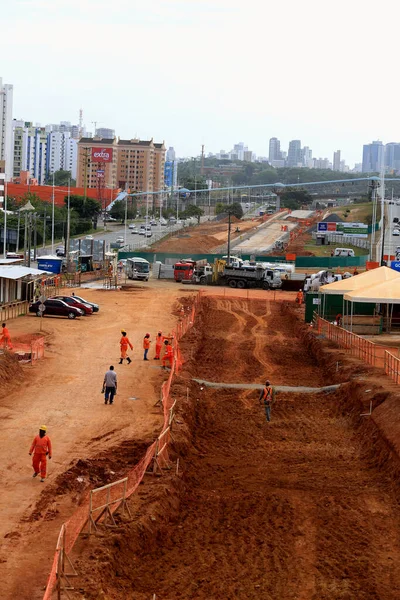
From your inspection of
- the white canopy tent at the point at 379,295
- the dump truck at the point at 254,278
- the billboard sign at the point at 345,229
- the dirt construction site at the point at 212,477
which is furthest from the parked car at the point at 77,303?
the billboard sign at the point at 345,229

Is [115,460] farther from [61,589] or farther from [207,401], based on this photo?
[207,401]

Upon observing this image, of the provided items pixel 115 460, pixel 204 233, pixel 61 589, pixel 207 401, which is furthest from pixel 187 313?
pixel 204 233

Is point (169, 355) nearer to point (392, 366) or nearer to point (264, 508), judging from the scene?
point (392, 366)

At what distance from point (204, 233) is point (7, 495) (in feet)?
387

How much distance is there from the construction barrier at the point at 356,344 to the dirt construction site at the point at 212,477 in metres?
0.64

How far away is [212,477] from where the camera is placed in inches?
795

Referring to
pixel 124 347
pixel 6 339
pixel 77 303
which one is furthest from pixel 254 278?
pixel 6 339

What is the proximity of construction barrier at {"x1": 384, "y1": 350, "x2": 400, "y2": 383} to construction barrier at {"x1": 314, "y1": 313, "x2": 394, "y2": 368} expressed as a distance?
8.1 inches

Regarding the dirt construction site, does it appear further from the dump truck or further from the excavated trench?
the dump truck

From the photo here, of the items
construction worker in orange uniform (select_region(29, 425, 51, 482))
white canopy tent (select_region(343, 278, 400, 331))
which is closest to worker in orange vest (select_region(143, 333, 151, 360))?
white canopy tent (select_region(343, 278, 400, 331))

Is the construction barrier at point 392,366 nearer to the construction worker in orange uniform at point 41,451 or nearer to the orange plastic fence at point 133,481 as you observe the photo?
the orange plastic fence at point 133,481

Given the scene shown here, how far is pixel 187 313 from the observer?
170 feet

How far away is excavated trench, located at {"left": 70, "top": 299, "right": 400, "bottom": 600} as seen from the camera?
45.6 feet

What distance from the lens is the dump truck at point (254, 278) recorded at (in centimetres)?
7206
